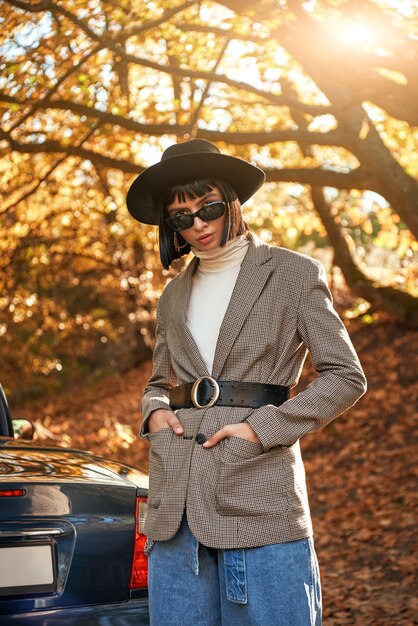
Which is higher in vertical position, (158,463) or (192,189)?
(192,189)

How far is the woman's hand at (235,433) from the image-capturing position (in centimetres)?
265

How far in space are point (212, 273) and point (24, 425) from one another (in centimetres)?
225

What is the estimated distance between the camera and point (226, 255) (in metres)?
2.96

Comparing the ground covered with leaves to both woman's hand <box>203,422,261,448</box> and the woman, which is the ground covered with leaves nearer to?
the woman

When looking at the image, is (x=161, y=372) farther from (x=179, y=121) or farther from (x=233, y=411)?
(x=179, y=121)

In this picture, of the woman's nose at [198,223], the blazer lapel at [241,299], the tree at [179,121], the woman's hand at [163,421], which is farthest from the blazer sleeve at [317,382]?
the tree at [179,121]

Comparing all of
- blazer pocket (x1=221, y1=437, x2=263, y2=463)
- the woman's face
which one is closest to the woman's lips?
the woman's face

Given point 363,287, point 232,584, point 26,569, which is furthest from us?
point 363,287

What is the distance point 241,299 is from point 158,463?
21.2 inches

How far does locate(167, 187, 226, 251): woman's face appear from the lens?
2.91 metres

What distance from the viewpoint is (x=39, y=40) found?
25.0ft

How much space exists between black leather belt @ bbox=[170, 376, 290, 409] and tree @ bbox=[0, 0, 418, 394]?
4.05 m

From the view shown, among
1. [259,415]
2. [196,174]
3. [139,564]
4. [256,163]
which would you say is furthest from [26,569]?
[256,163]

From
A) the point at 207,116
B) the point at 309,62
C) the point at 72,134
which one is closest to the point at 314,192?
the point at 207,116
